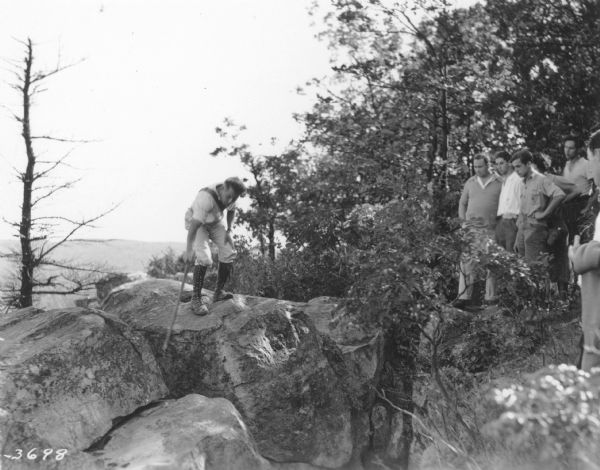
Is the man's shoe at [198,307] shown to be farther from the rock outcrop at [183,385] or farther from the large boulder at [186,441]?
the large boulder at [186,441]

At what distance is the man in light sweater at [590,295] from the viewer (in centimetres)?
379

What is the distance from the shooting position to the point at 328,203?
1703 cm

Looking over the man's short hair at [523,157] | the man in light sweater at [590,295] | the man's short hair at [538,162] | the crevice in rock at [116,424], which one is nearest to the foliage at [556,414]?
the man in light sweater at [590,295]

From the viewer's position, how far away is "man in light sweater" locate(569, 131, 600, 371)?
3.79 metres

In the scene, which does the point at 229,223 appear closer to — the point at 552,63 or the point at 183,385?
the point at 183,385

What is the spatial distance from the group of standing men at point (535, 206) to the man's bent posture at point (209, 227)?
303 cm

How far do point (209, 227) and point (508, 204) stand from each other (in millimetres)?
4133

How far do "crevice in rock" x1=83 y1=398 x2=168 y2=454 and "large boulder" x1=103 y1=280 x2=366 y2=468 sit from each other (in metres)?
0.95

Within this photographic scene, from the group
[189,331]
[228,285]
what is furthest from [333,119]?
[189,331]

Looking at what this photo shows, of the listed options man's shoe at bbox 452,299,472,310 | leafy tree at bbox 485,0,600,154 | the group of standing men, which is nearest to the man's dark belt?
the group of standing men

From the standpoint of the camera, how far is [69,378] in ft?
25.5

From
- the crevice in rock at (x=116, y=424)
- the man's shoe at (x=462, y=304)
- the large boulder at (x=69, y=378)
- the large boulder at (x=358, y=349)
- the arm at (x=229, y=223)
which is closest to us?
the large boulder at (x=69, y=378)

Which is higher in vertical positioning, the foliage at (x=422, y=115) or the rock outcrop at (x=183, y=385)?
the foliage at (x=422, y=115)

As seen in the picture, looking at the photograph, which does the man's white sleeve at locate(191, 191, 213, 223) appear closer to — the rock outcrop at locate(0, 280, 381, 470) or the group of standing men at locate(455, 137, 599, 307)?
the rock outcrop at locate(0, 280, 381, 470)
